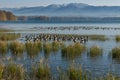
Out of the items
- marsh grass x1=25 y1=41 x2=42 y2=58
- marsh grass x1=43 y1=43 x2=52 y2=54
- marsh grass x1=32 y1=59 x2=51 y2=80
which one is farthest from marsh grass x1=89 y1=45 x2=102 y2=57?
marsh grass x1=32 y1=59 x2=51 y2=80

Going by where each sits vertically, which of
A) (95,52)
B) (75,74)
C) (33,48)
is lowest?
(33,48)

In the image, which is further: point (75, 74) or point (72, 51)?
Result: point (72, 51)

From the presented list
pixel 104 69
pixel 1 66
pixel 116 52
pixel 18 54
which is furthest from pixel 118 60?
pixel 1 66

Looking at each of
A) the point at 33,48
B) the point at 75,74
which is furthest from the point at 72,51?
the point at 75,74

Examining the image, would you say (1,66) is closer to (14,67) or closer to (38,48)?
(14,67)

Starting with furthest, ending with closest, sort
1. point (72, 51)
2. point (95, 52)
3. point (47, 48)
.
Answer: point (47, 48) < point (72, 51) < point (95, 52)

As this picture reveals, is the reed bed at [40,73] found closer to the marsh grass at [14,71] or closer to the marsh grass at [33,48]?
the marsh grass at [14,71]

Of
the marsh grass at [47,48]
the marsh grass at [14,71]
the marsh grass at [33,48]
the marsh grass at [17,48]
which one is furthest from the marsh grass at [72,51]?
the marsh grass at [14,71]

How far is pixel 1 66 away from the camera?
59.2ft

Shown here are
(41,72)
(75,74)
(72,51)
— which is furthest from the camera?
(72,51)

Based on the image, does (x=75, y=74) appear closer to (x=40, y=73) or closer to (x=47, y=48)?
(x=40, y=73)

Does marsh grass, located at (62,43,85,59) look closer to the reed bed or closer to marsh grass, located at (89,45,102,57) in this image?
marsh grass, located at (89,45,102,57)

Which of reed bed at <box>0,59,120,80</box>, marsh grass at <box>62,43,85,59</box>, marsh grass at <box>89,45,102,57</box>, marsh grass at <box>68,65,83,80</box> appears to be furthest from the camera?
marsh grass at <box>89,45,102,57</box>

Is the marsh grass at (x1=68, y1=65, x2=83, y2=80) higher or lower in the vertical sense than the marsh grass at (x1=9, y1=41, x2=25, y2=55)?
higher
